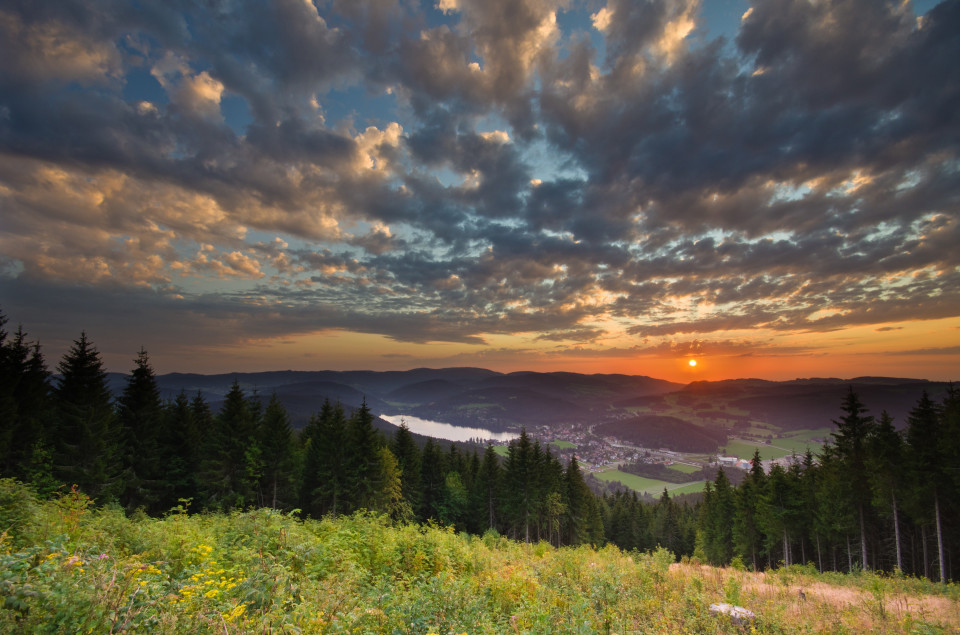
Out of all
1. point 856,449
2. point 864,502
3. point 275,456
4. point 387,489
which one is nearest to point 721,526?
point 864,502

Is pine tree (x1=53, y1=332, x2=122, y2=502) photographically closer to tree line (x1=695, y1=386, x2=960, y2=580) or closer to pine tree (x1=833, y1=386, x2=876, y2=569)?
tree line (x1=695, y1=386, x2=960, y2=580)

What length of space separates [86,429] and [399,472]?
20806 mm

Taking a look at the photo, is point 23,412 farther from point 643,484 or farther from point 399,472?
point 643,484

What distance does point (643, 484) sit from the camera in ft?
447

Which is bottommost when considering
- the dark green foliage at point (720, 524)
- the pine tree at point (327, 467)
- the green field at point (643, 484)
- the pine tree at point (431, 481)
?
the green field at point (643, 484)

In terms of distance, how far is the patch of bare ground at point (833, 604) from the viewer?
7828 mm

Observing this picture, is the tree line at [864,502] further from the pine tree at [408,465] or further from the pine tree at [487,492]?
the pine tree at [408,465]

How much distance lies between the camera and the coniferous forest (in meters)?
19.5

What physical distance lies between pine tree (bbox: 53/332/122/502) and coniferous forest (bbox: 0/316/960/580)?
7cm

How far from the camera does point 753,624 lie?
769 centimetres

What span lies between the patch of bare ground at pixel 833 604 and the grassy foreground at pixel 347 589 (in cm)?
6

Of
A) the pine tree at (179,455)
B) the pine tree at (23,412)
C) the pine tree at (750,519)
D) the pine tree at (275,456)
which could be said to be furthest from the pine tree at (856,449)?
the pine tree at (23,412)

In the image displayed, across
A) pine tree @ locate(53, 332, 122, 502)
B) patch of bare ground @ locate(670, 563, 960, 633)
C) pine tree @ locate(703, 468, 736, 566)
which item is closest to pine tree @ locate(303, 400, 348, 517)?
pine tree @ locate(53, 332, 122, 502)

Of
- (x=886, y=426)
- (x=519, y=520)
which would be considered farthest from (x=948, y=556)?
(x=519, y=520)
